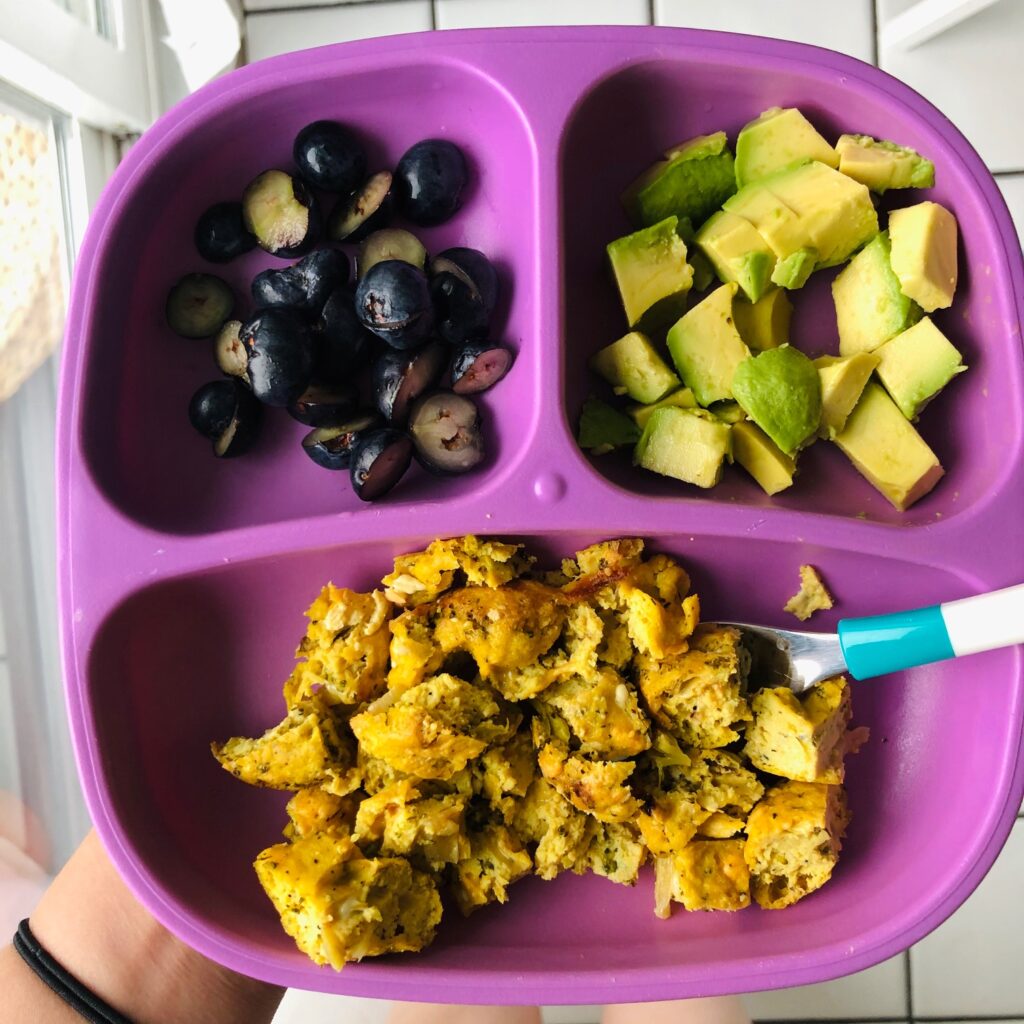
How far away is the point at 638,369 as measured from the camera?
1.14m

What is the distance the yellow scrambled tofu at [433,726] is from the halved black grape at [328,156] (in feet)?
2.06

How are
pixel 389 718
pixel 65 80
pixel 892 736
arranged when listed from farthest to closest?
pixel 65 80
pixel 892 736
pixel 389 718

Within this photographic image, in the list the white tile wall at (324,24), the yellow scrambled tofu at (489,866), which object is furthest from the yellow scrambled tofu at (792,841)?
the white tile wall at (324,24)

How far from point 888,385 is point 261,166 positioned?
0.83 meters

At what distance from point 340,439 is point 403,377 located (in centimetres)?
11

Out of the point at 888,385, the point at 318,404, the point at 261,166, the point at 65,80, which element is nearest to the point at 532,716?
the point at 318,404

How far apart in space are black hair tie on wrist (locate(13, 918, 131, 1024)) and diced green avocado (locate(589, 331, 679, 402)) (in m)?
1.05

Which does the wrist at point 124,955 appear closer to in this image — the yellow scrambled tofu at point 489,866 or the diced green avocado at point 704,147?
the yellow scrambled tofu at point 489,866

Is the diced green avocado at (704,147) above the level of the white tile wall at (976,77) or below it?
above

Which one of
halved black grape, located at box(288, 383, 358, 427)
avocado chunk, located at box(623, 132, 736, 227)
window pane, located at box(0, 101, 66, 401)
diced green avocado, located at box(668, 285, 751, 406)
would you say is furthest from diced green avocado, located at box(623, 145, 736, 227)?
window pane, located at box(0, 101, 66, 401)

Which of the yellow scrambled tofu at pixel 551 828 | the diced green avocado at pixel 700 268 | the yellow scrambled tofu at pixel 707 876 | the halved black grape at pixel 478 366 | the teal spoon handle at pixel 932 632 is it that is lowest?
the yellow scrambled tofu at pixel 707 876

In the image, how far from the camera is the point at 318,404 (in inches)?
44.3

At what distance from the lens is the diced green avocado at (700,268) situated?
1.16 m

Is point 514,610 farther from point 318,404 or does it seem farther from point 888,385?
point 888,385
